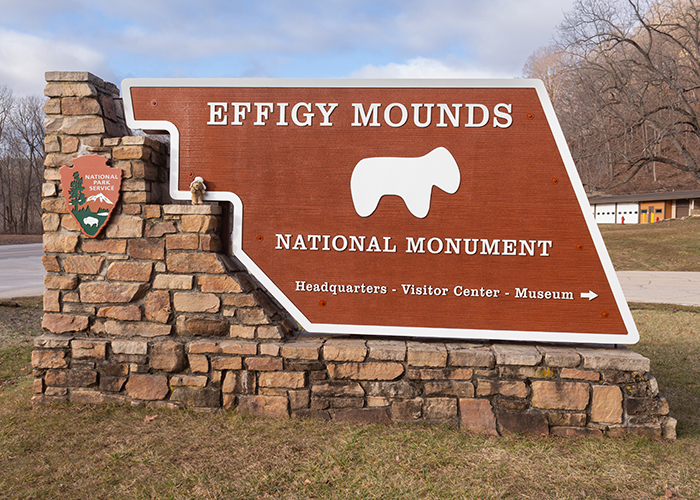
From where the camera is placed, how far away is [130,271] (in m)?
4.00

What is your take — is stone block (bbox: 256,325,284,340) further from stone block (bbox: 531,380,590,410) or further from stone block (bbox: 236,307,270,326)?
stone block (bbox: 531,380,590,410)

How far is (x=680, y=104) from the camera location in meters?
19.4

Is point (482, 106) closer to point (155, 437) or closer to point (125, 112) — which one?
point (125, 112)

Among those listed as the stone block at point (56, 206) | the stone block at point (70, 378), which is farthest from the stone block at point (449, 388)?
the stone block at point (56, 206)

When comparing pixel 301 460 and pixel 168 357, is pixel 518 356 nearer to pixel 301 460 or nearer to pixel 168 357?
pixel 301 460

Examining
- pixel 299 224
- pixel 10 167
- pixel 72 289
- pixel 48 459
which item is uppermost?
pixel 10 167

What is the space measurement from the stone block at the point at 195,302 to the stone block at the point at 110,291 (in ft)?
1.05

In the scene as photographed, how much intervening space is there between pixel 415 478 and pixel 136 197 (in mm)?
3089

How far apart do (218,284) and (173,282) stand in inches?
15.5

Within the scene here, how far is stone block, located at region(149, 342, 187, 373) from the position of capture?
12.8ft

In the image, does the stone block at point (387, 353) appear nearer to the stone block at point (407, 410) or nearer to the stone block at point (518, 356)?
the stone block at point (407, 410)

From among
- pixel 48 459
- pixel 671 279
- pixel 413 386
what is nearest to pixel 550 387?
pixel 413 386

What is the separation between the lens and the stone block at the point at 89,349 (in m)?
3.99

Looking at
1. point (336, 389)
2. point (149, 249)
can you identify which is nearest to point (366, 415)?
point (336, 389)
